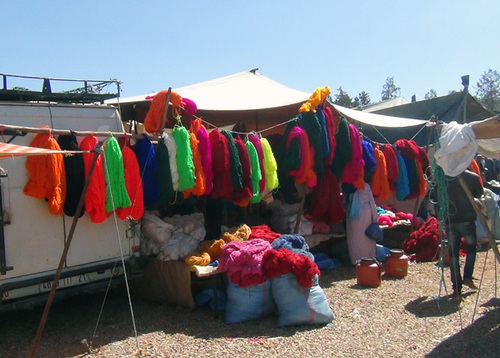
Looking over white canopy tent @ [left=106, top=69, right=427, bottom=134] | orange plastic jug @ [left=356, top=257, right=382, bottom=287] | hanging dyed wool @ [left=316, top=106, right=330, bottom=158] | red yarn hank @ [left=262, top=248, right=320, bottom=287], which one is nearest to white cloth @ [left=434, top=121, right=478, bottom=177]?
red yarn hank @ [left=262, top=248, right=320, bottom=287]

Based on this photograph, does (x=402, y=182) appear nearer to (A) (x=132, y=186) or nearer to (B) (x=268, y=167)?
(B) (x=268, y=167)

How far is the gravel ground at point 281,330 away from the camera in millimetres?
4957

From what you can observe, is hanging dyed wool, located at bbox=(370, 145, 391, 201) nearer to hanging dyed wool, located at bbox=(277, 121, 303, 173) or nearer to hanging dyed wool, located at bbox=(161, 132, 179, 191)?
hanging dyed wool, located at bbox=(277, 121, 303, 173)

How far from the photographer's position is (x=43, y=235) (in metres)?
5.34

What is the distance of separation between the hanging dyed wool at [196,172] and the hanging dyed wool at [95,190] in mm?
1253

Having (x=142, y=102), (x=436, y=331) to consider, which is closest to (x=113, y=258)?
(x=142, y=102)

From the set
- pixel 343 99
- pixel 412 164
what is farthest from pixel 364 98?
pixel 412 164

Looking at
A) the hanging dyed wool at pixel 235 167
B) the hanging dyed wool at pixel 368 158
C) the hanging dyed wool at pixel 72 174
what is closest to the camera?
the hanging dyed wool at pixel 72 174

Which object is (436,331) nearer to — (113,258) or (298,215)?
(298,215)

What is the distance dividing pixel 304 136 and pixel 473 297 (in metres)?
3.38

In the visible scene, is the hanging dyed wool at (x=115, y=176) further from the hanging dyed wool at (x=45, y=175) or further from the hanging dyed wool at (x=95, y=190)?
the hanging dyed wool at (x=45, y=175)

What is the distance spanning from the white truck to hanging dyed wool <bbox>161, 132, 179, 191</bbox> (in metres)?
0.64

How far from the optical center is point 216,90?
9398 millimetres

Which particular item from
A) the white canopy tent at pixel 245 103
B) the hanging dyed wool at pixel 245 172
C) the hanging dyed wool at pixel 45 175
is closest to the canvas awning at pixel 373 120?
the white canopy tent at pixel 245 103
